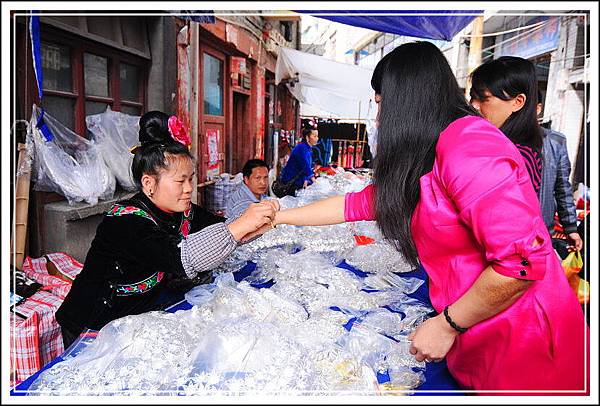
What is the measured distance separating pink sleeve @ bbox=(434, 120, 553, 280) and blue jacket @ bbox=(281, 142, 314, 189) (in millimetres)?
5287

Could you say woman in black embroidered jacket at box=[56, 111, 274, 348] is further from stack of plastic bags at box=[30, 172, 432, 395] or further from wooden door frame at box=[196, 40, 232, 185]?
wooden door frame at box=[196, 40, 232, 185]

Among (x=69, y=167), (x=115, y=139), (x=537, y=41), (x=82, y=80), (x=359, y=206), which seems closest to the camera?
(x=359, y=206)

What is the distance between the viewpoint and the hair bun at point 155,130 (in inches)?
73.2

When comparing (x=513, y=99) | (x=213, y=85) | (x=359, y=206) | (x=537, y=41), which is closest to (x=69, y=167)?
(x=359, y=206)

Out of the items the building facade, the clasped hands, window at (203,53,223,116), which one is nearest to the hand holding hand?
the clasped hands

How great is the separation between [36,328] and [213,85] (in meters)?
4.65

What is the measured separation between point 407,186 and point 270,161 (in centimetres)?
918

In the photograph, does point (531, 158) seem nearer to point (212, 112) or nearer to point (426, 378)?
point (426, 378)

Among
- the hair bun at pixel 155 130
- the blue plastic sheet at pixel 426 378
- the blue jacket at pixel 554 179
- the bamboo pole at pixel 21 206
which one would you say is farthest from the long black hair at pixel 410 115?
the bamboo pole at pixel 21 206

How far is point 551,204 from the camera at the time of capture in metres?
2.64

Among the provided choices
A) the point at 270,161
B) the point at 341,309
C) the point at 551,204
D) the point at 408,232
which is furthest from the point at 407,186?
the point at 270,161

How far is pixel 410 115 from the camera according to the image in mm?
1162

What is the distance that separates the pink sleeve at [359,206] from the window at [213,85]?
175 inches

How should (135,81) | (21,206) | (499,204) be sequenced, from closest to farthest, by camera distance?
1. (499,204)
2. (21,206)
3. (135,81)
